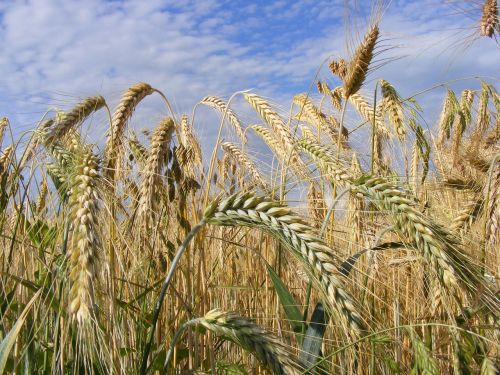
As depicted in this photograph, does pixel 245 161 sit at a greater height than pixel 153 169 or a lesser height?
greater

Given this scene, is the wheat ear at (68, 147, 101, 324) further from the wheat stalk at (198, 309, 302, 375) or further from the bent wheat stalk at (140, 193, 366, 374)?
the wheat stalk at (198, 309, 302, 375)

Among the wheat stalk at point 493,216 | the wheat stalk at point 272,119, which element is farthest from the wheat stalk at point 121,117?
the wheat stalk at point 493,216

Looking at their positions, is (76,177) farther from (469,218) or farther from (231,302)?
(469,218)

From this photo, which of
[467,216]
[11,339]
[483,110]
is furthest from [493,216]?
[483,110]

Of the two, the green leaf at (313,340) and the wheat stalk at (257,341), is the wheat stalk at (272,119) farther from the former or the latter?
the wheat stalk at (257,341)

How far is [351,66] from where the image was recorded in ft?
8.90

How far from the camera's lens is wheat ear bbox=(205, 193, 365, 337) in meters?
1.53

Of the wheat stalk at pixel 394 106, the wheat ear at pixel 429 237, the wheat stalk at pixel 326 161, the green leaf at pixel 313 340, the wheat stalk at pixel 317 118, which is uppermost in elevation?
the wheat stalk at pixel 317 118

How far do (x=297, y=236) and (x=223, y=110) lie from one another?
58.5 inches

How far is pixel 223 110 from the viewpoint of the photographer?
2.98m

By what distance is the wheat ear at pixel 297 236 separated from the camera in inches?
60.2

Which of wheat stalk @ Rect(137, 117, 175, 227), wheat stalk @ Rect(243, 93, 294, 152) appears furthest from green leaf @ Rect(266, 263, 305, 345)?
wheat stalk @ Rect(243, 93, 294, 152)

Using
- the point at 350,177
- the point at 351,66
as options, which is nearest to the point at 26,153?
the point at 350,177

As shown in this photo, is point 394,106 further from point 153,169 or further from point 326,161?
point 153,169
